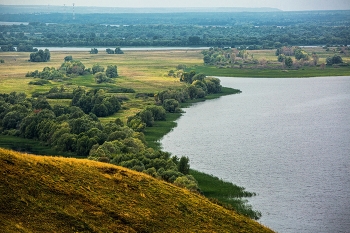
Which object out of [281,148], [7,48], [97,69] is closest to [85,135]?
[281,148]

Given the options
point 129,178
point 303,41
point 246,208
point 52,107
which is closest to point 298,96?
point 52,107

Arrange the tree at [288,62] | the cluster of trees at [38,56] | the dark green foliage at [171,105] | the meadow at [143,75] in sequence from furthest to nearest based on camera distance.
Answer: the cluster of trees at [38,56] → the tree at [288,62] → the dark green foliage at [171,105] → the meadow at [143,75]

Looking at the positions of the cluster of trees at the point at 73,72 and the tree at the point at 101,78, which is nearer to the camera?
the tree at the point at 101,78

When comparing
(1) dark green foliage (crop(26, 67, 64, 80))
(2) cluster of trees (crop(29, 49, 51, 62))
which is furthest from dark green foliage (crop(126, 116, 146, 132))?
(2) cluster of trees (crop(29, 49, 51, 62))

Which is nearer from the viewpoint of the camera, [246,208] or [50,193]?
[50,193]

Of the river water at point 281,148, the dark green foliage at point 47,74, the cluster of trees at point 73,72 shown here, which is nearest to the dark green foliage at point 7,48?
the cluster of trees at point 73,72

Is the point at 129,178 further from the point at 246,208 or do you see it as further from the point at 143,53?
the point at 143,53

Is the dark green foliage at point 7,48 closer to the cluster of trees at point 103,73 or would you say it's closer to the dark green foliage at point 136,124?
the cluster of trees at point 103,73
